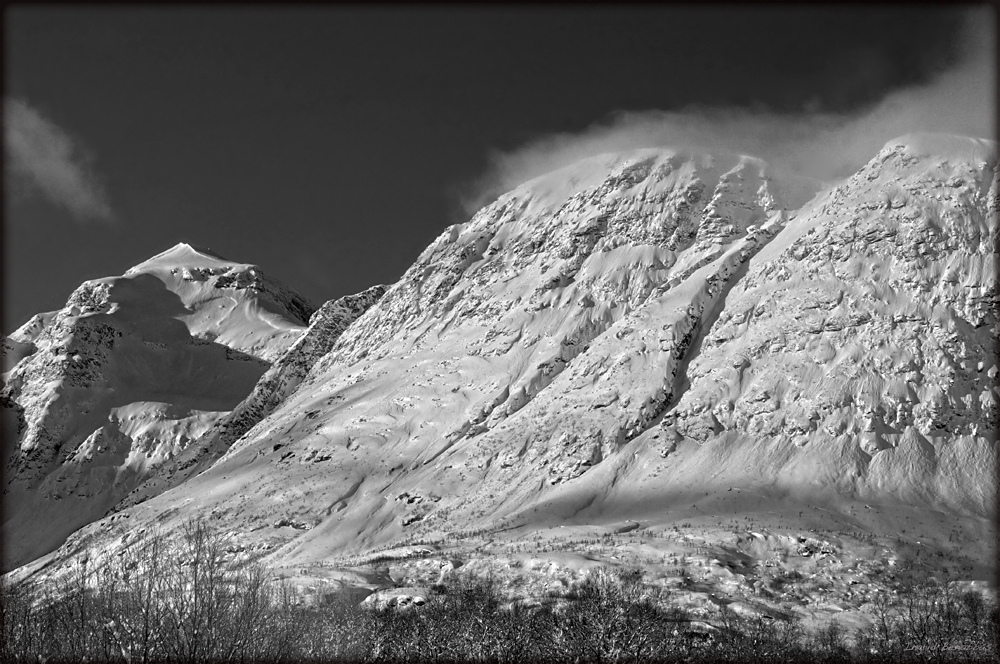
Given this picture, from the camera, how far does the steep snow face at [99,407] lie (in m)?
148

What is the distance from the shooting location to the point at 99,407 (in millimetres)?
172125

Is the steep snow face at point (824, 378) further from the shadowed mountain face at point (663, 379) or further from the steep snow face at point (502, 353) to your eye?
the steep snow face at point (502, 353)

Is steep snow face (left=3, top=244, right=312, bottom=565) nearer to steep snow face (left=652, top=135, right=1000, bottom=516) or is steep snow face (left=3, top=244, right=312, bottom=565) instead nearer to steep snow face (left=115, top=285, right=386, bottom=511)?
steep snow face (left=115, top=285, right=386, bottom=511)

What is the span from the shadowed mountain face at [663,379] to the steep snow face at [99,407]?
3897 centimetres

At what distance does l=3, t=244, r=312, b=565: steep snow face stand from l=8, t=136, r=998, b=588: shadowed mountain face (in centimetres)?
3897

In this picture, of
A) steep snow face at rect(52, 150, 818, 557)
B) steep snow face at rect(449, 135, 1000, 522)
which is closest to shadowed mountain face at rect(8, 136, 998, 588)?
steep snow face at rect(449, 135, 1000, 522)

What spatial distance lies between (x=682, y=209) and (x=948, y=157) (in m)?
31.3

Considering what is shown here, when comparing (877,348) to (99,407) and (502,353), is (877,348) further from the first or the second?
(99,407)

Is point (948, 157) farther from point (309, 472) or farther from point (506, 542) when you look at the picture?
point (309, 472)

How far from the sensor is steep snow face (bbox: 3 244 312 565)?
14800cm

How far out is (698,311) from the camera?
92.9 metres

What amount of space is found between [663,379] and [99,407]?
12710 cm

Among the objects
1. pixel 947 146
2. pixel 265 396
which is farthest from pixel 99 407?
pixel 947 146

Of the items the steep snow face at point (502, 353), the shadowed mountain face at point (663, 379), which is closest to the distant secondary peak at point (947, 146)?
the shadowed mountain face at point (663, 379)
